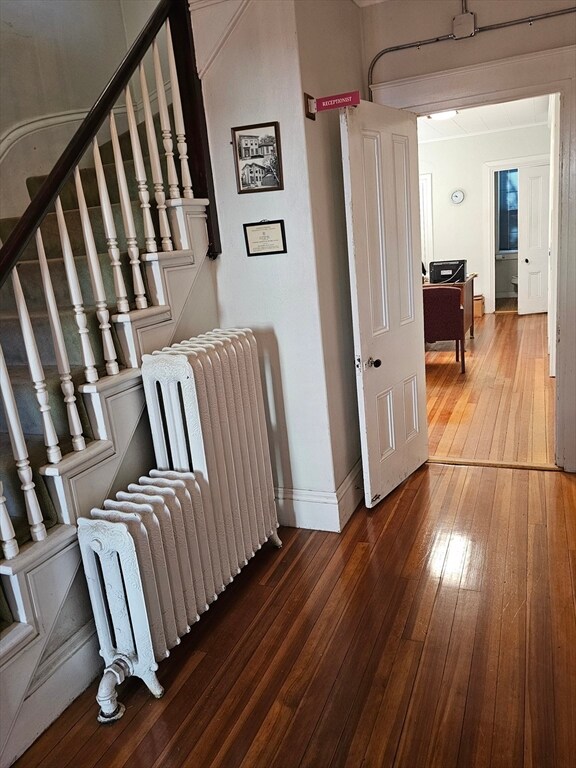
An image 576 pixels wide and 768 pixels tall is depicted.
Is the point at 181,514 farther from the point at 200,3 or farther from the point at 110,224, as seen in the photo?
the point at 200,3

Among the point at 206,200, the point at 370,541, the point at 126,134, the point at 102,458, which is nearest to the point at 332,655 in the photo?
the point at 370,541

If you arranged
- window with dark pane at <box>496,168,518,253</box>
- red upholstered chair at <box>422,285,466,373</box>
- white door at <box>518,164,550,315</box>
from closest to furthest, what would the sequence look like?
red upholstered chair at <box>422,285,466,373</box>, white door at <box>518,164,550,315</box>, window with dark pane at <box>496,168,518,253</box>

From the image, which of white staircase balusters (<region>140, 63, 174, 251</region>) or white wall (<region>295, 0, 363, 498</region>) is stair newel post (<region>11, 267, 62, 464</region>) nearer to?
white staircase balusters (<region>140, 63, 174, 251</region>)

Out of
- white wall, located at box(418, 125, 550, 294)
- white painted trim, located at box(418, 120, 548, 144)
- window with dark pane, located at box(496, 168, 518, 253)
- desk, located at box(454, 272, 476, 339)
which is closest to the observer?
desk, located at box(454, 272, 476, 339)

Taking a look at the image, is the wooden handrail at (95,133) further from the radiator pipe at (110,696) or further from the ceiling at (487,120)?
the ceiling at (487,120)

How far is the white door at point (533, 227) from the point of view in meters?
8.21

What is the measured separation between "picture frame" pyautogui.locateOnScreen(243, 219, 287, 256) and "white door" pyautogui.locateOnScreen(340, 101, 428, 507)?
33 centimetres

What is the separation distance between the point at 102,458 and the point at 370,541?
1398 millimetres

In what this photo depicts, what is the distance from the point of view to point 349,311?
10.3 ft

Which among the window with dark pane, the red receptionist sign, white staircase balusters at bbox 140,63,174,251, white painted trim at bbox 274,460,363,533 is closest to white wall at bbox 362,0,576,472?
the red receptionist sign

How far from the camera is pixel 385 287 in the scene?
3.04 meters

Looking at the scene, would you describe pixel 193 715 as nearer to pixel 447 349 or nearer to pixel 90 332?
pixel 90 332

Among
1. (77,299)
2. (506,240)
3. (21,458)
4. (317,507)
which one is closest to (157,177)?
(77,299)

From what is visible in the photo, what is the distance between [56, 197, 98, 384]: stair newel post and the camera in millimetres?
1985
